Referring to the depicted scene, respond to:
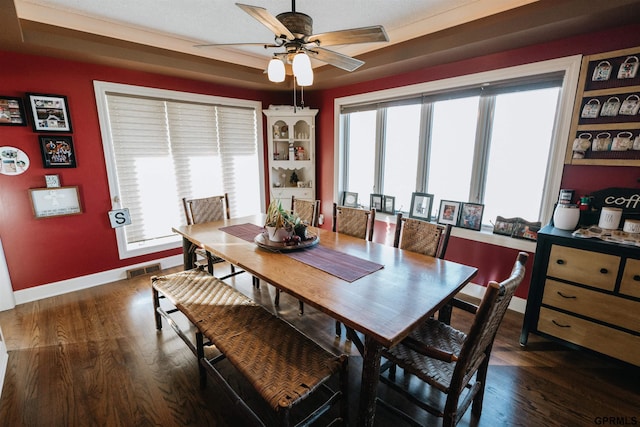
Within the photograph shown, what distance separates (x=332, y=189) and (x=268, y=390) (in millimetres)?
3254

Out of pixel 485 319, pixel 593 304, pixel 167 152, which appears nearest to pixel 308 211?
pixel 167 152

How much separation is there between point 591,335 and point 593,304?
220 millimetres

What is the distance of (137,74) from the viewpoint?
3.09 m

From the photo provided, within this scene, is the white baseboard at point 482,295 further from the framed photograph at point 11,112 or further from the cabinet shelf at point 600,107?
the framed photograph at point 11,112

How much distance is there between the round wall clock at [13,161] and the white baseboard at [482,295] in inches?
179

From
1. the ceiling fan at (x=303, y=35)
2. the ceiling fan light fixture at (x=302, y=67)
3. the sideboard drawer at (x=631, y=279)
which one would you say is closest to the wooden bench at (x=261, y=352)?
the ceiling fan light fixture at (x=302, y=67)

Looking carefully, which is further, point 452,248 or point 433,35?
point 452,248

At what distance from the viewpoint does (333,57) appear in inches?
73.1

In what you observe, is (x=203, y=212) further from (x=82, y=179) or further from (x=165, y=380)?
(x=165, y=380)

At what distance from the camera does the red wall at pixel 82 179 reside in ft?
7.80

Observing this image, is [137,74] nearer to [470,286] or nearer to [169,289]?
[169,289]

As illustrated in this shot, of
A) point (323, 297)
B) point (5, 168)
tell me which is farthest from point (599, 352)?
point (5, 168)

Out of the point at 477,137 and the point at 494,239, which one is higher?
the point at 477,137

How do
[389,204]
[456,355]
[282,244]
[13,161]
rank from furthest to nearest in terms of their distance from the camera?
[389,204] → [13,161] → [282,244] → [456,355]
